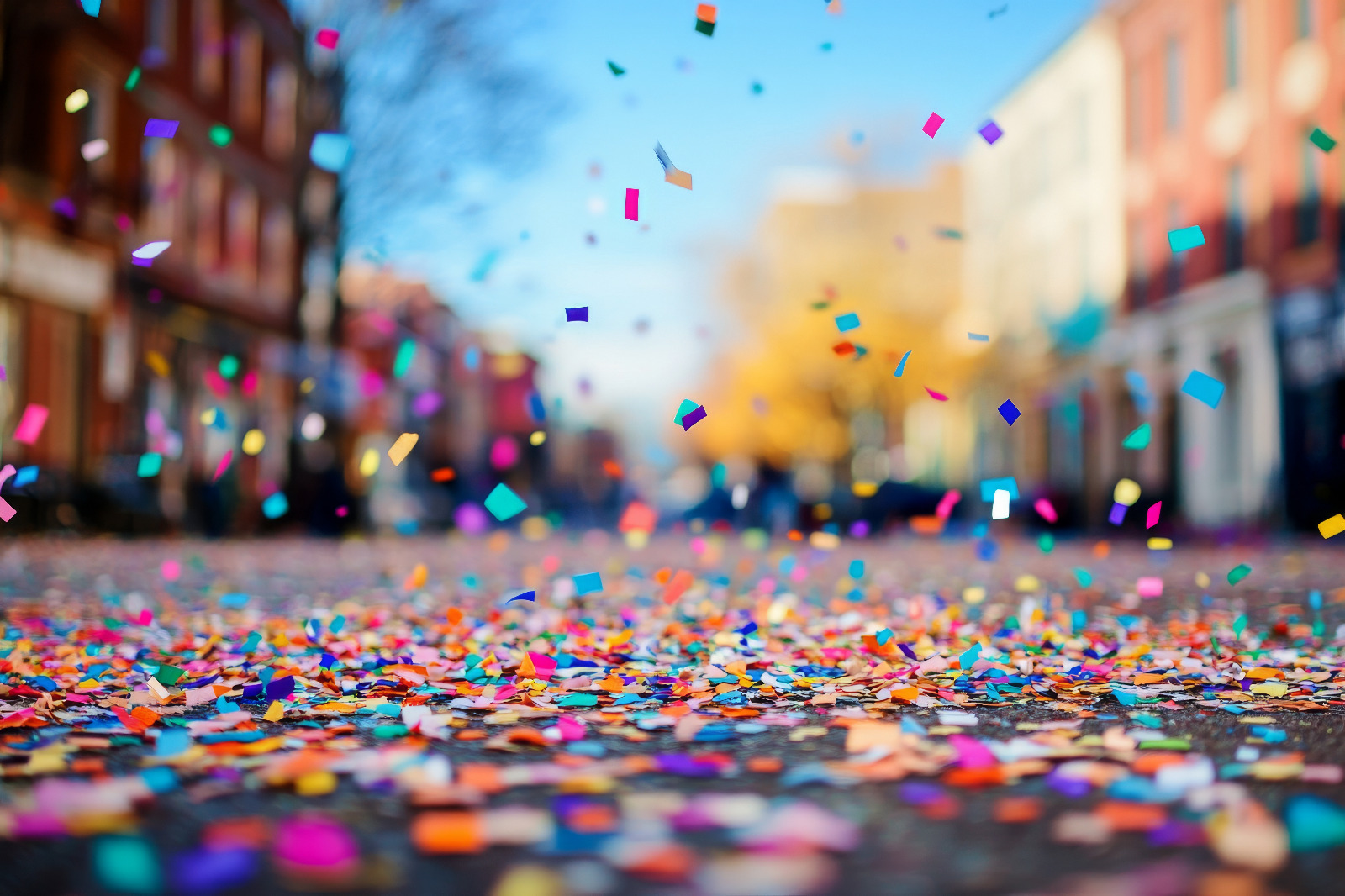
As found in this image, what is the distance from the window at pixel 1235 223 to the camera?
1983 centimetres

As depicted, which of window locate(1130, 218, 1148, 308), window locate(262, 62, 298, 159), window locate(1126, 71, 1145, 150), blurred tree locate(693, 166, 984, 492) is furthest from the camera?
blurred tree locate(693, 166, 984, 492)

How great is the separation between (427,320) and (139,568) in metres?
31.9

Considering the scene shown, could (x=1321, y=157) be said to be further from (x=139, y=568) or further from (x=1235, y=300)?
(x=139, y=568)

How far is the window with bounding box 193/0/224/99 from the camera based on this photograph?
21.1m

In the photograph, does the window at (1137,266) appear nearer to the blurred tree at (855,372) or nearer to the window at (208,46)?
the blurred tree at (855,372)

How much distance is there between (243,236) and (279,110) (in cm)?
333

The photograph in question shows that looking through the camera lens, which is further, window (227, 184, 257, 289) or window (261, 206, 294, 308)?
window (261, 206, 294, 308)

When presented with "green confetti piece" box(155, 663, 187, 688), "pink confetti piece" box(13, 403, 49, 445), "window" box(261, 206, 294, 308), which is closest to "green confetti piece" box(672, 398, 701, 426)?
"green confetti piece" box(155, 663, 187, 688)

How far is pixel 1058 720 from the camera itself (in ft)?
12.3

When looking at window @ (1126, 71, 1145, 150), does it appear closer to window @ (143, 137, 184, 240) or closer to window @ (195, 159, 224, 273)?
window @ (195, 159, 224, 273)

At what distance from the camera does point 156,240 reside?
62.4 feet

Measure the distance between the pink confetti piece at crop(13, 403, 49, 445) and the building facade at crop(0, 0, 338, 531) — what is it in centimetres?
16

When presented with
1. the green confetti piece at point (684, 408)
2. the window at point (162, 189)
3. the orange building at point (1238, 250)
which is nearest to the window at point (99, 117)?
the window at point (162, 189)

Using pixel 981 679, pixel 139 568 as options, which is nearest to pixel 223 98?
pixel 139 568
